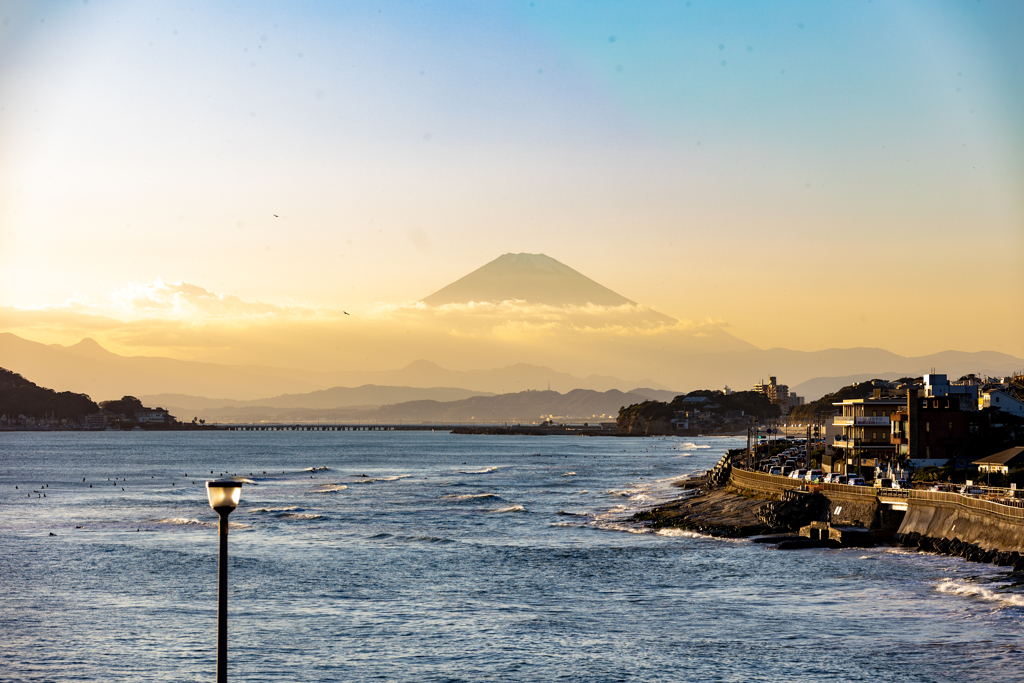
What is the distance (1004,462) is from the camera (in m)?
58.2

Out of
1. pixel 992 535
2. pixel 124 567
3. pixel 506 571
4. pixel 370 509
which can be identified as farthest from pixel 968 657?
pixel 370 509

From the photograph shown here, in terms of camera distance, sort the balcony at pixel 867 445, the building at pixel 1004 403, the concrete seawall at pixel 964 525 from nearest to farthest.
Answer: the concrete seawall at pixel 964 525 → the building at pixel 1004 403 → the balcony at pixel 867 445

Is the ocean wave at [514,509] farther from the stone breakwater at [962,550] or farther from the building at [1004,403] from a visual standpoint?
the building at [1004,403]

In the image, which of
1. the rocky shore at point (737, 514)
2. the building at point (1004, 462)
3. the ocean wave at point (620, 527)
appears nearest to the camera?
the building at point (1004, 462)

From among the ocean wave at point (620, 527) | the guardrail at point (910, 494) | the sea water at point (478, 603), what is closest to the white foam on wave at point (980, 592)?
the sea water at point (478, 603)

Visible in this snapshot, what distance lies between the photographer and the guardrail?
1719 inches

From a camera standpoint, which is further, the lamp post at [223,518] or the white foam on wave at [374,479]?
the white foam on wave at [374,479]

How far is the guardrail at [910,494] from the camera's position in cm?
4366

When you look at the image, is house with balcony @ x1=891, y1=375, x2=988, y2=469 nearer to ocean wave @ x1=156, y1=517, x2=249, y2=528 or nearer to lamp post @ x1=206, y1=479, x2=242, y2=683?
ocean wave @ x1=156, y1=517, x2=249, y2=528

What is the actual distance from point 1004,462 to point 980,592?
24986 millimetres

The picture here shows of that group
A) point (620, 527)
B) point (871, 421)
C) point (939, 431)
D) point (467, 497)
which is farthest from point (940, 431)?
point (467, 497)

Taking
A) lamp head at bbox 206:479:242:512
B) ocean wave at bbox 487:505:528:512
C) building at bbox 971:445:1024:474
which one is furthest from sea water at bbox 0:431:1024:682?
lamp head at bbox 206:479:242:512

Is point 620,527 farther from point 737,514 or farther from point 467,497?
point 467,497

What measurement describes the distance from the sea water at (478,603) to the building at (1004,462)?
1463 cm
